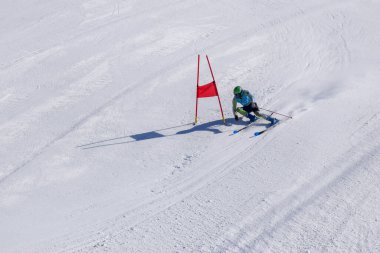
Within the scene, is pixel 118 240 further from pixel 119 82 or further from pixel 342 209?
pixel 119 82

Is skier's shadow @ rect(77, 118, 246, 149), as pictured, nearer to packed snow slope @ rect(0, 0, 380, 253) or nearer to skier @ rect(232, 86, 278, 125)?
packed snow slope @ rect(0, 0, 380, 253)

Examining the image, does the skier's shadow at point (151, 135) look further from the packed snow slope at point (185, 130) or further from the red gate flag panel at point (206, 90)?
the red gate flag panel at point (206, 90)

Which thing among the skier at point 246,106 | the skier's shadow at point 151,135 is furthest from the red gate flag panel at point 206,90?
the skier's shadow at point 151,135

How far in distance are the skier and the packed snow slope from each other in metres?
0.58

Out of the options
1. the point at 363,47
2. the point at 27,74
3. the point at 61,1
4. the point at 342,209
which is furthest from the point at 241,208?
the point at 61,1

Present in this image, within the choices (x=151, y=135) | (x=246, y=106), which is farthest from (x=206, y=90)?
(x=151, y=135)

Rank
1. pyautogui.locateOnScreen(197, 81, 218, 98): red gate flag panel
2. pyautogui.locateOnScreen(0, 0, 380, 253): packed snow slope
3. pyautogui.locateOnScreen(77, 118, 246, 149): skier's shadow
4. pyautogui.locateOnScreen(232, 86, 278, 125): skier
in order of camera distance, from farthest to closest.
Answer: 1. pyautogui.locateOnScreen(77, 118, 246, 149): skier's shadow
2. pyautogui.locateOnScreen(197, 81, 218, 98): red gate flag panel
3. pyautogui.locateOnScreen(232, 86, 278, 125): skier
4. pyautogui.locateOnScreen(0, 0, 380, 253): packed snow slope

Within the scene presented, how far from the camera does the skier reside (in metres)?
14.7

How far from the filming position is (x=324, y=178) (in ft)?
39.7

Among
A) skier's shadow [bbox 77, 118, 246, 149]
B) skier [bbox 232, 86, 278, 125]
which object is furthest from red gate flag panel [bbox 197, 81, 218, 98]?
skier's shadow [bbox 77, 118, 246, 149]

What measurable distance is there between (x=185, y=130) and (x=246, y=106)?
5.93 ft

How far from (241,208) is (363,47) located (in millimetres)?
9751

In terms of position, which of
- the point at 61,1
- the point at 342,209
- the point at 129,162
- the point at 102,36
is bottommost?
the point at 342,209

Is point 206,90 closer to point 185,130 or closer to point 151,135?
point 185,130
